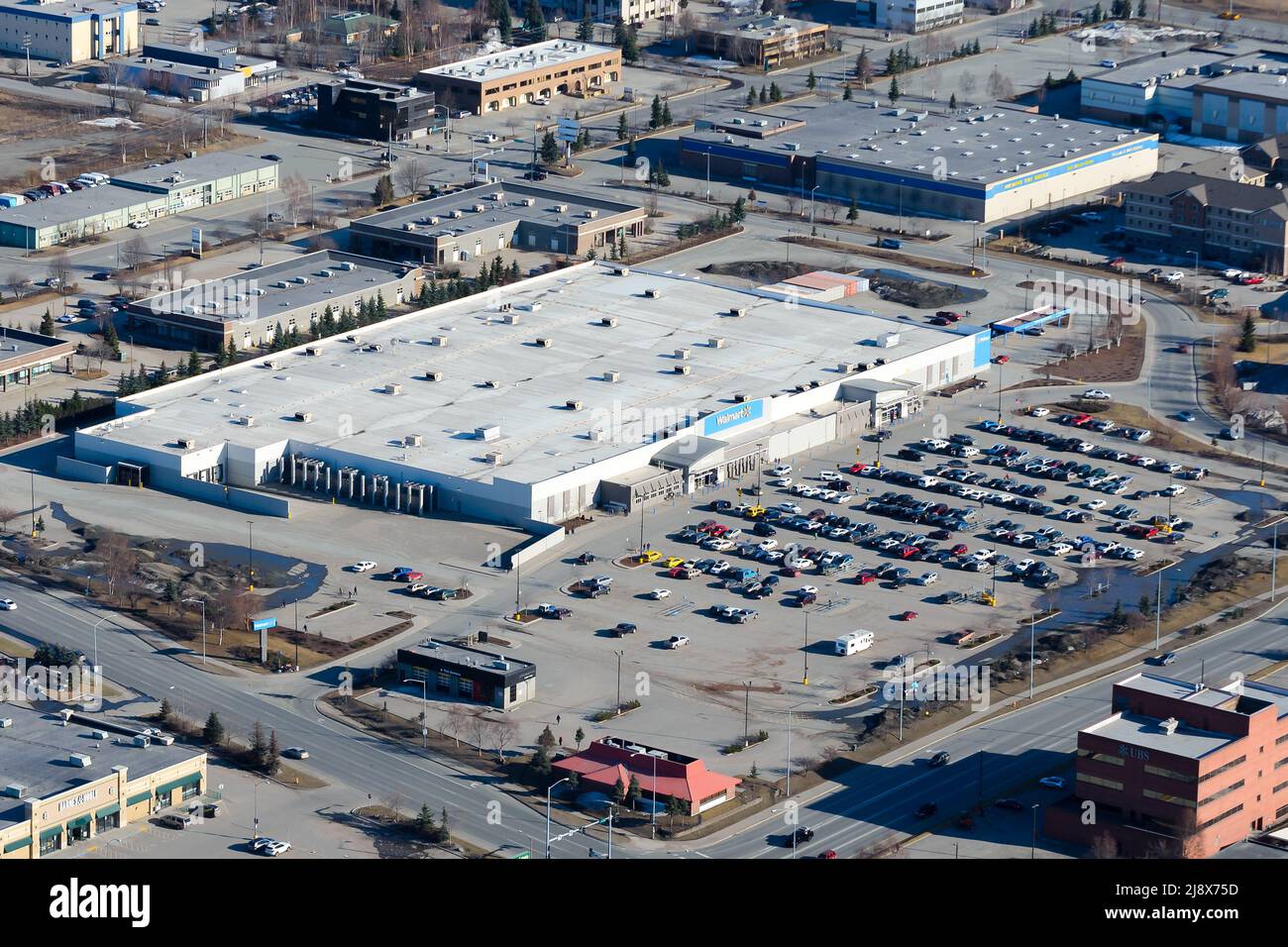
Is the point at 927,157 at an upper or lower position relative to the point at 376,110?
lower

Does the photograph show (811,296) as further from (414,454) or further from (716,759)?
(716,759)

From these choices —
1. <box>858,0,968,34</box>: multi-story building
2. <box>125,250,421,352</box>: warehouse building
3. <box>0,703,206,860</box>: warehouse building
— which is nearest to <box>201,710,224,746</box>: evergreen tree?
<box>0,703,206,860</box>: warehouse building

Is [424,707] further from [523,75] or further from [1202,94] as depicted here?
[1202,94]

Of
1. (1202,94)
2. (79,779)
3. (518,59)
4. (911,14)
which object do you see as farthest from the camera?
(911,14)

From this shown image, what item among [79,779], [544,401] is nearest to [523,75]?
[544,401]

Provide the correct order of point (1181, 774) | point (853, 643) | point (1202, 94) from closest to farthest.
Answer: point (1181, 774) → point (853, 643) → point (1202, 94)

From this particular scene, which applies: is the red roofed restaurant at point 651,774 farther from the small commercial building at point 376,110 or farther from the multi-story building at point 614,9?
the multi-story building at point 614,9
